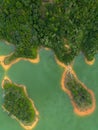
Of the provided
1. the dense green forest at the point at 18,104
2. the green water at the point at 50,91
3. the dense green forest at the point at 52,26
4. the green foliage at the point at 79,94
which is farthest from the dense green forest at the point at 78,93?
the dense green forest at the point at 18,104

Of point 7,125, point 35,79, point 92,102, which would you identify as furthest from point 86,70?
point 7,125

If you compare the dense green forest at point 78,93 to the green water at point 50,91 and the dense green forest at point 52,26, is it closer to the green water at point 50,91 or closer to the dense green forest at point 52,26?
the green water at point 50,91

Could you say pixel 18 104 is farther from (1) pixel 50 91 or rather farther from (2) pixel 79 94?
(2) pixel 79 94

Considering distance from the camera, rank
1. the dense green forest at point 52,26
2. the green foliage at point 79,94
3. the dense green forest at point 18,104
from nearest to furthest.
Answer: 1. the dense green forest at point 52,26
2. the dense green forest at point 18,104
3. the green foliage at point 79,94

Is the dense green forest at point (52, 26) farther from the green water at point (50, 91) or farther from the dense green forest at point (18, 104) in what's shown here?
the dense green forest at point (18, 104)

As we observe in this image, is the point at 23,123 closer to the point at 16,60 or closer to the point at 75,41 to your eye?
the point at 16,60

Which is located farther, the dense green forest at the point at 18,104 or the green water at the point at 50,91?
the green water at the point at 50,91

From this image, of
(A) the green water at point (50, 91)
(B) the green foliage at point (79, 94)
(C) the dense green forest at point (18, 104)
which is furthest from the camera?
(A) the green water at point (50, 91)

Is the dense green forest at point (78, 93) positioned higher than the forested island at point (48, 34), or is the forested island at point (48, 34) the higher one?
the forested island at point (48, 34)
